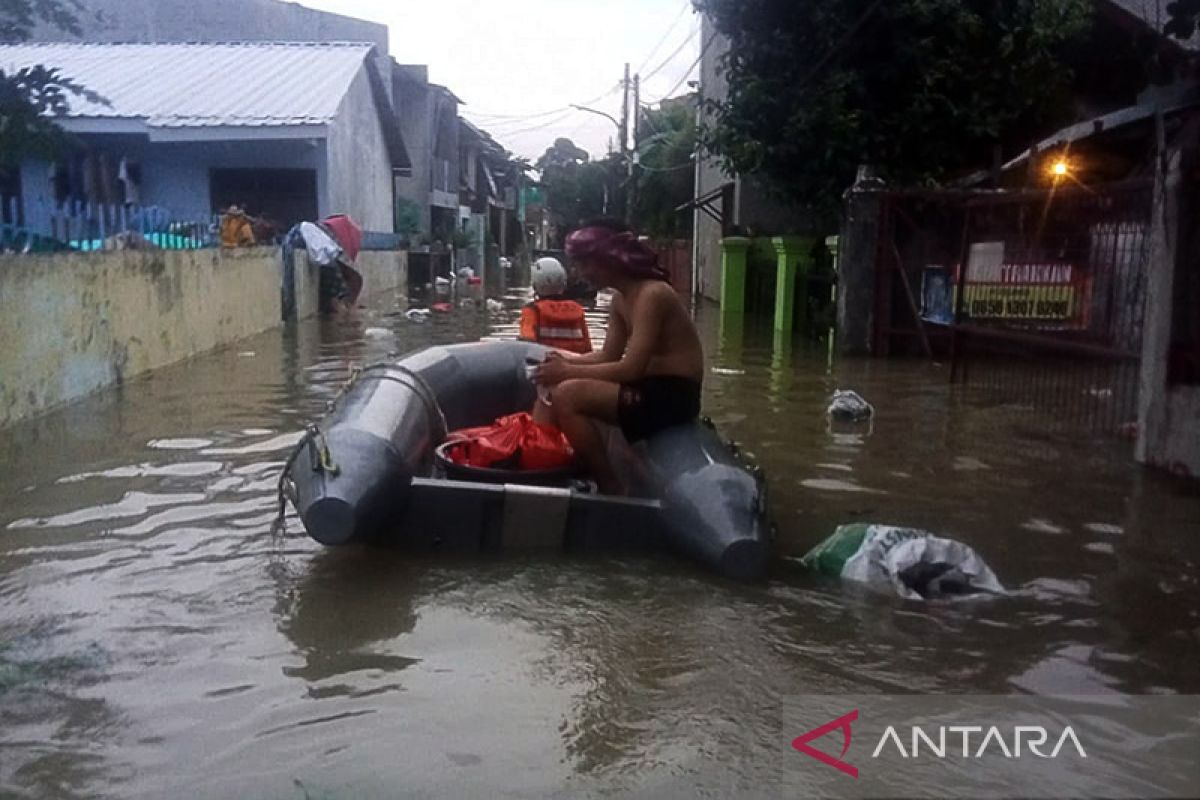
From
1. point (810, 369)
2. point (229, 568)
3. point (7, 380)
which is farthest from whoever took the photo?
point (810, 369)

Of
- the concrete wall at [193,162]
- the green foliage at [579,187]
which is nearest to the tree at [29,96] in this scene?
the concrete wall at [193,162]

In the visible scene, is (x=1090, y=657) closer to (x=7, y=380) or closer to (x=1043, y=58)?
(x=7, y=380)

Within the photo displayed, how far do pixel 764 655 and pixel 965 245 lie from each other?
687 centimetres

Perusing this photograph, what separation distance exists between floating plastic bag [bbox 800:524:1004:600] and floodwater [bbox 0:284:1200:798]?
0.09m

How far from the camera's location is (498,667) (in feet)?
12.5

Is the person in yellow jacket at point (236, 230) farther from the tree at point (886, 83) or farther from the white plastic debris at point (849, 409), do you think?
the white plastic debris at point (849, 409)

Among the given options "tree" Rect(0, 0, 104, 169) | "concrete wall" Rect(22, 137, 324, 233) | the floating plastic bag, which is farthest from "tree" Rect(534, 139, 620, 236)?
"tree" Rect(0, 0, 104, 169)

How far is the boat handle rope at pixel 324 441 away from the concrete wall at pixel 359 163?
13.9 metres

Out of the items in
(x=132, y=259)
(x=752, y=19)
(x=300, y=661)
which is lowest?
(x=300, y=661)

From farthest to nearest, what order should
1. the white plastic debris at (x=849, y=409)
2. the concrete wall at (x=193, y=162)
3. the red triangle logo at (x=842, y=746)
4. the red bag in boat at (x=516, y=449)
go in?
1. the concrete wall at (x=193, y=162)
2. the white plastic debris at (x=849, y=409)
3. the red bag in boat at (x=516, y=449)
4. the red triangle logo at (x=842, y=746)

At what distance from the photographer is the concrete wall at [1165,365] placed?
6414 mm

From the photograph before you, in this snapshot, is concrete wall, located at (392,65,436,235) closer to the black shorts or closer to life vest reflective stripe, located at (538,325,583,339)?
life vest reflective stripe, located at (538,325,583,339)

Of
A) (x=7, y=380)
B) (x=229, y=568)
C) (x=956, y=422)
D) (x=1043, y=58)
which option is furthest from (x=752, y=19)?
(x=229, y=568)

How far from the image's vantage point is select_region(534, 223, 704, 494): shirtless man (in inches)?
205
